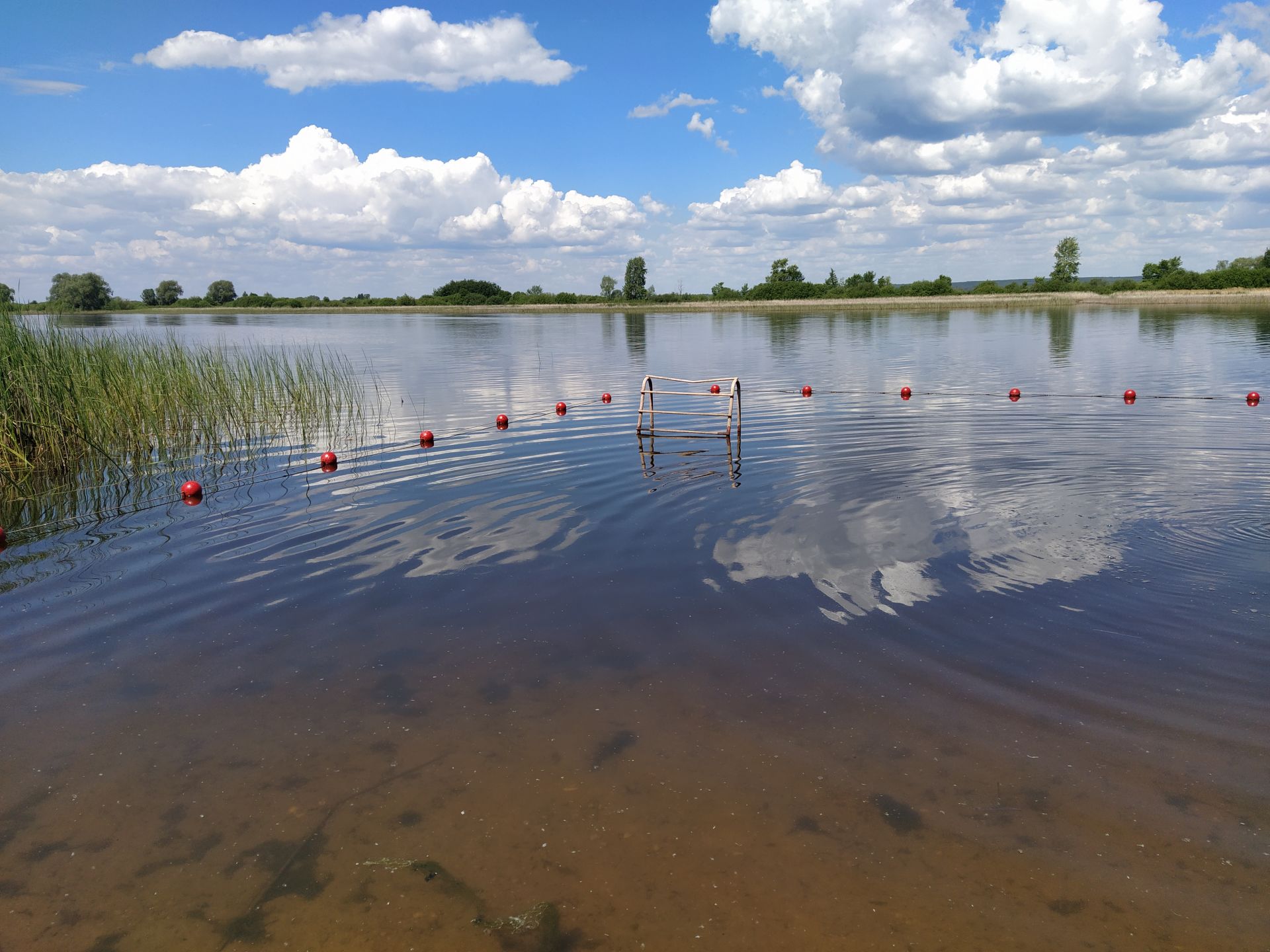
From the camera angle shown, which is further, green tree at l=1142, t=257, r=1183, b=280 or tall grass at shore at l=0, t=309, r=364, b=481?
green tree at l=1142, t=257, r=1183, b=280

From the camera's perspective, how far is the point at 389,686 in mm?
6426

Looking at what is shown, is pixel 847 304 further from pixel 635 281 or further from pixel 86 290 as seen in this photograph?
pixel 86 290

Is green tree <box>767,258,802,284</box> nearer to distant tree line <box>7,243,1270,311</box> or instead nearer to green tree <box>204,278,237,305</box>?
distant tree line <box>7,243,1270,311</box>

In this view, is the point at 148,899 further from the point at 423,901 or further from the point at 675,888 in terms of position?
the point at 675,888

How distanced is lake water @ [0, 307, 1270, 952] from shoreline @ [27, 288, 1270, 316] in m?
66.4

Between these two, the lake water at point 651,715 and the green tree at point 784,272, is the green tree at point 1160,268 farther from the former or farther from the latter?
the lake water at point 651,715

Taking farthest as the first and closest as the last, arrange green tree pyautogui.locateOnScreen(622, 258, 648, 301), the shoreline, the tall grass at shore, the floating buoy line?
1. green tree pyautogui.locateOnScreen(622, 258, 648, 301)
2. the shoreline
3. the tall grass at shore
4. the floating buoy line

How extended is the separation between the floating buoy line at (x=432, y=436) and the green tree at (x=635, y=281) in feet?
381

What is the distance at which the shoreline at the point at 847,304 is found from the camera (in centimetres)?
8325

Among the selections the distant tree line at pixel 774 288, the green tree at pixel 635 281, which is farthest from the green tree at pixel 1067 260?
the green tree at pixel 635 281

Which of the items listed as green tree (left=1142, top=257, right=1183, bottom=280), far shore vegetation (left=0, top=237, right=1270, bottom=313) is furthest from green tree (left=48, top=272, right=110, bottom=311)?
green tree (left=1142, top=257, right=1183, bottom=280)

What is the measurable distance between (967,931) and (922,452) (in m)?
12.0

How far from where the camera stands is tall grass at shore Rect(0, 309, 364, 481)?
1416 centimetres

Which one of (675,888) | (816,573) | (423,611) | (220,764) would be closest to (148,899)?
(220,764)
